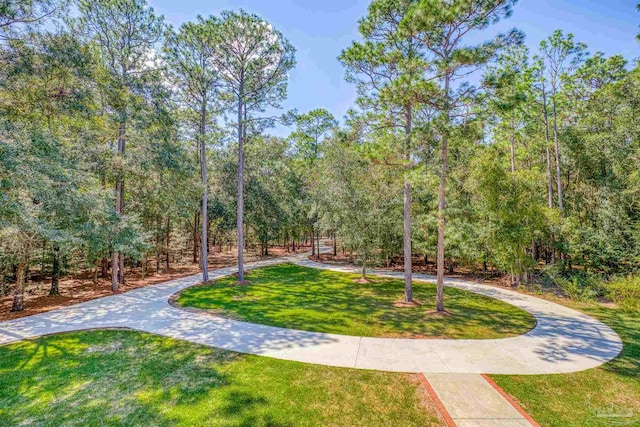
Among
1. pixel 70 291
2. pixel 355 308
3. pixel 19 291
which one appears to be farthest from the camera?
pixel 70 291

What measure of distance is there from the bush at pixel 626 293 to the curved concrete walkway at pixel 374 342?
225 cm

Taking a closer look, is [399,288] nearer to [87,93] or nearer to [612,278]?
[612,278]

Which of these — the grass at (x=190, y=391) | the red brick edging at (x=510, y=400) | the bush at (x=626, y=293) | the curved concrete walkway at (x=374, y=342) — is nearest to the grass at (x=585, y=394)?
the red brick edging at (x=510, y=400)

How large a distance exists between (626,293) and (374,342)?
425 inches

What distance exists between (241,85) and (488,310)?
14.8 m

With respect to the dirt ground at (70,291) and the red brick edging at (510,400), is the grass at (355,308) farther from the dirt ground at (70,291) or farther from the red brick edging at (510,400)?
the dirt ground at (70,291)

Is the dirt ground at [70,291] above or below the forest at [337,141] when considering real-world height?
below

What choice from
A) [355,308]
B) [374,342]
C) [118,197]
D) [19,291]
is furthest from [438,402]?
[118,197]

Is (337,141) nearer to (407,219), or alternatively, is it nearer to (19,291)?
(407,219)

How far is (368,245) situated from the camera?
14.3 m

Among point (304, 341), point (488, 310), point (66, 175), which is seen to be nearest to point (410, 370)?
point (304, 341)

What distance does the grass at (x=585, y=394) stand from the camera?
434cm

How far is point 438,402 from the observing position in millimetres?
4652

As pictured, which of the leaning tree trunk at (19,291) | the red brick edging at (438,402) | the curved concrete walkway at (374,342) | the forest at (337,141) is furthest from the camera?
the leaning tree trunk at (19,291)
